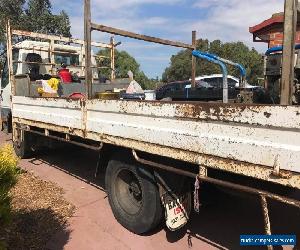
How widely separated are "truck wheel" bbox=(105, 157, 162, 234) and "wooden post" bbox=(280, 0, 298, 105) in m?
1.64

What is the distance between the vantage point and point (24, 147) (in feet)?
23.3

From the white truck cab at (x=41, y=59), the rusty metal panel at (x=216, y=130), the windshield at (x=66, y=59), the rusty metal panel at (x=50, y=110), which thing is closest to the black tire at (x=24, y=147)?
the rusty metal panel at (x=50, y=110)

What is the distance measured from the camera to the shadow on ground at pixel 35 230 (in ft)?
12.2

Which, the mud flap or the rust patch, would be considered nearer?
the rust patch

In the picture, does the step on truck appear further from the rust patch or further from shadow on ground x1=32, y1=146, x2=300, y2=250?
shadow on ground x1=32, y1=146, x2=300, y2=250

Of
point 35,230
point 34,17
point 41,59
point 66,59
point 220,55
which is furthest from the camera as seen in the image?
point 220,55

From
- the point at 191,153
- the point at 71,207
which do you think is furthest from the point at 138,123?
the point at 71,207

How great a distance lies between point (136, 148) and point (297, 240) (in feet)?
6.05

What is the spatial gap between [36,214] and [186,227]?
6.04ft

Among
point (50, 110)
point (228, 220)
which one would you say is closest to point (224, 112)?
point (228, 220)

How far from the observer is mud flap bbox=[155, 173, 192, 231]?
139 inches

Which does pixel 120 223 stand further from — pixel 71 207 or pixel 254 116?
pixel 254 116

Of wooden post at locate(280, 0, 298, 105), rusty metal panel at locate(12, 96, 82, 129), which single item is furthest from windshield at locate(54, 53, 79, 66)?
wooden post at locate(280, 0, 298, 105)

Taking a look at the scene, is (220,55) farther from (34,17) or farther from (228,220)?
(228,220)
